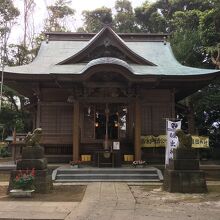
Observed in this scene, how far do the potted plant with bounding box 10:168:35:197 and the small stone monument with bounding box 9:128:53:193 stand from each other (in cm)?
52

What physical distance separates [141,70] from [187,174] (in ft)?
27.0

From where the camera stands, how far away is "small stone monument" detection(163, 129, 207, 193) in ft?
36.7

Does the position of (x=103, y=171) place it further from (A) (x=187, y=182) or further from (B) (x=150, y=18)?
(B) (x=150, y=18)

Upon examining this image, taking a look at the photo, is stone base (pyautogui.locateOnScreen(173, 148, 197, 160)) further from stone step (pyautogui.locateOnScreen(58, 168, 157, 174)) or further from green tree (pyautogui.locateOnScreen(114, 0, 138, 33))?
green tree (pyautogui.locateOnScreen(114, 0, 138, 33))

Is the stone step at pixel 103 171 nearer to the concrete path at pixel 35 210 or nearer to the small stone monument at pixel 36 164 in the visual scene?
the small stone monument at pixel 36 164

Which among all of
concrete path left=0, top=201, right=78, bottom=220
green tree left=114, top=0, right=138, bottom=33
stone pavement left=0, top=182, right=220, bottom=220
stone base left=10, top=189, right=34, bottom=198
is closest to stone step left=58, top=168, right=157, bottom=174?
stone pavement left=0, top=182, right=220, bottom=220

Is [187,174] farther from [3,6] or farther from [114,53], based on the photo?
[3,6]

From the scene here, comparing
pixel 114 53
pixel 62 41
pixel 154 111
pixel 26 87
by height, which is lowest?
pixel 154 111

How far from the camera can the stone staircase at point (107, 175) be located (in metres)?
14.2

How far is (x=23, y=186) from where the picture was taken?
33.6 ft

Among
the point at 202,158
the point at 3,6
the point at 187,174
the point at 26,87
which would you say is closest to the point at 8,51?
the point at 3,6

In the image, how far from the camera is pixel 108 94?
17906 millimetres

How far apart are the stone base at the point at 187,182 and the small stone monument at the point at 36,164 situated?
387cm

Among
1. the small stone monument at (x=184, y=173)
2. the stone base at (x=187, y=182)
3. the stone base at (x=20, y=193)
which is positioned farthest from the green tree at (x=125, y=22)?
the stone base at (x=20, y=193)
